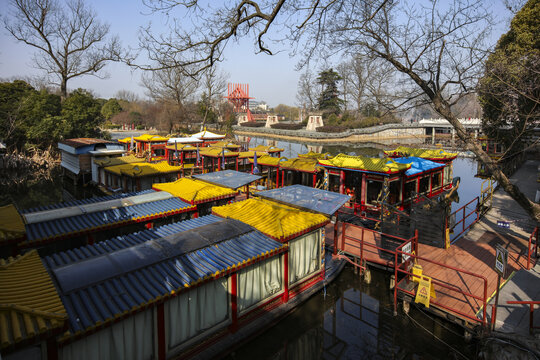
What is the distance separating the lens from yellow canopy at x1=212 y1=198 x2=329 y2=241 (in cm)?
923

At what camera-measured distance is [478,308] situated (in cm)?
869

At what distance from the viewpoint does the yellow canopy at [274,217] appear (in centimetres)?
923

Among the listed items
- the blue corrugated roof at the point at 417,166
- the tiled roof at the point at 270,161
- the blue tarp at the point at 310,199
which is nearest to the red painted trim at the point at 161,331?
the blue tarp at the point at 310,199

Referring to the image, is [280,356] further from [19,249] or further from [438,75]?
[438,75]

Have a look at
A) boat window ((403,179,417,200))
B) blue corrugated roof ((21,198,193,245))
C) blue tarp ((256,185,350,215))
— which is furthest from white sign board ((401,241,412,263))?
boat window ((403,179,417,200))

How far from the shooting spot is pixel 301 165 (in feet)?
68.3

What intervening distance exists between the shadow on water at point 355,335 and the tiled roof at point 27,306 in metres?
4.23

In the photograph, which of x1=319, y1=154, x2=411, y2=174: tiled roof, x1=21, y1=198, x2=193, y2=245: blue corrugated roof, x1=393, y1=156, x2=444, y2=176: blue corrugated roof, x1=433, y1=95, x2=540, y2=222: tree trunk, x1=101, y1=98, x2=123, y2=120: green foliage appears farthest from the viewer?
x1=101, y1=98, x2=123, y2=120: green foliage

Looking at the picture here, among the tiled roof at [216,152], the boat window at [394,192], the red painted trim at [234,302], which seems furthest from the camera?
the tiled roof at [216,152]

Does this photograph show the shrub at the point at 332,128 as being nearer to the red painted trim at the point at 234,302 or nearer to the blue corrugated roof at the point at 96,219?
the blue corrugated roof at the point at 96,219

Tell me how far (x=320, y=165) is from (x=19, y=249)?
46.8 ft

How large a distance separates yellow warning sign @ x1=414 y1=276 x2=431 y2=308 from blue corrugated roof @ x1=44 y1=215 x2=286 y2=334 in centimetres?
386

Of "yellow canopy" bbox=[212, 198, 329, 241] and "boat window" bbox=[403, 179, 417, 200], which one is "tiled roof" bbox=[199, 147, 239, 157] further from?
"yellow canopy" bbox=[212, 198, 329, 241]

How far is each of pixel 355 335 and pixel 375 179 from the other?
9466 millimetres
